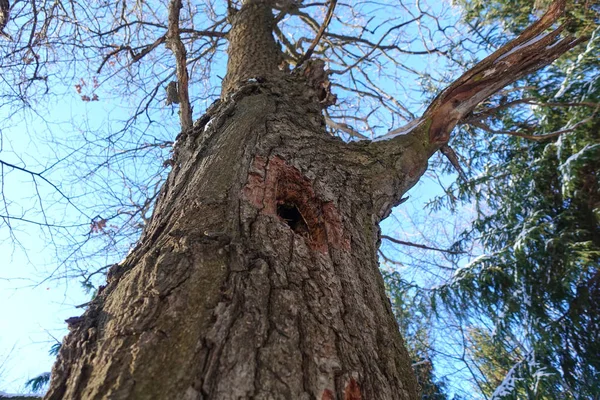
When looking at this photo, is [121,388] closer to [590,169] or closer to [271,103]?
[271,103]

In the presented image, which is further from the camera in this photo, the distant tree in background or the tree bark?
the distant tree in background

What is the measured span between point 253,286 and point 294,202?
22.8 inches

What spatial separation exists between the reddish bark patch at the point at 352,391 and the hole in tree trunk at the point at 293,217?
2.12ft

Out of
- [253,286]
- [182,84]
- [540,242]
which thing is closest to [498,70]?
[182,84]

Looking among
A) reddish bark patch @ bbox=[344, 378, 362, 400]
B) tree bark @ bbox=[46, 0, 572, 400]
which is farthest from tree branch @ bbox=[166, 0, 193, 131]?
reddish bark patch @ bbox=[344, 378, 362, 400]

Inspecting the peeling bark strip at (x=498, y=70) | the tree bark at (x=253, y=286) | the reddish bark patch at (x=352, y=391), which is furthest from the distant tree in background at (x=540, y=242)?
the reddish bark patch at (x=352, y=391)

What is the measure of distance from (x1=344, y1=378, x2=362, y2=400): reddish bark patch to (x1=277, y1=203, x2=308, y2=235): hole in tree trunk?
65 cm

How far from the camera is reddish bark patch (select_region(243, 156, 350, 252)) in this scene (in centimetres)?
145

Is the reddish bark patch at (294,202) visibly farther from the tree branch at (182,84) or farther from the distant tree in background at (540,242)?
the distant tree in background at (540,242)

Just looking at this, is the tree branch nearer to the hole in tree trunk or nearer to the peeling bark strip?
the hole in tree trunk

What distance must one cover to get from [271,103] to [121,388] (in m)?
1.73

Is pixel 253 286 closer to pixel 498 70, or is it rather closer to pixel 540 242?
pixel 498 70

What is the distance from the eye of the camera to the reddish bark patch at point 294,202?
57.2 inches

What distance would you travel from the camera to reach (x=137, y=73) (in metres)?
5.12
